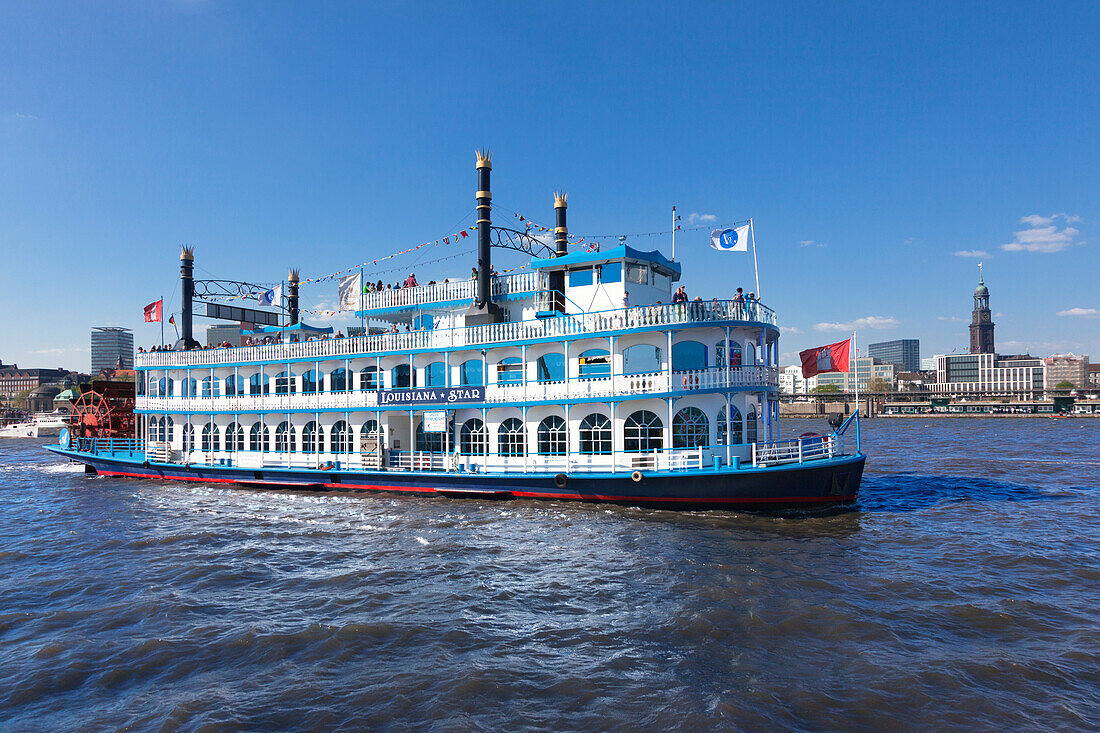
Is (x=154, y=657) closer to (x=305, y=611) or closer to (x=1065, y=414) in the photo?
(x=305, y=611)

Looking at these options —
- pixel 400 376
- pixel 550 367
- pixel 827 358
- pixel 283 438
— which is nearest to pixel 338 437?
pixel 283 438

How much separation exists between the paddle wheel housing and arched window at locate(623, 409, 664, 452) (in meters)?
32.6

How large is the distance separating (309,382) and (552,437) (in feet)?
42.0

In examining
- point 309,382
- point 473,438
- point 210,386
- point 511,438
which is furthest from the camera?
point 210,386

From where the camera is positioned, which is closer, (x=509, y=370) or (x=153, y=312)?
(x=509, y=370)

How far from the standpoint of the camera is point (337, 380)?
2820 cm

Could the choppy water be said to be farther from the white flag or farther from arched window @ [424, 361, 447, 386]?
the white flag

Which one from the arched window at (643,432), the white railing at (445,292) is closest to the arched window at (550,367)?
the white railing at (445,292)

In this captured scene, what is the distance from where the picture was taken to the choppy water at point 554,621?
8.61 meters

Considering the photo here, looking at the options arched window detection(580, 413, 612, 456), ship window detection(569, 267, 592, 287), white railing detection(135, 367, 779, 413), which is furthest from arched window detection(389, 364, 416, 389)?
arched window detection(580, 413, 612, 456)

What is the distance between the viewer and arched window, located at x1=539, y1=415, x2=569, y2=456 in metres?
22.6

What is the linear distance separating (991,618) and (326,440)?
2406 centimetres

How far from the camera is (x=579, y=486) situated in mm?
20984

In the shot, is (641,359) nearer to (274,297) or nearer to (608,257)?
(608,257)
